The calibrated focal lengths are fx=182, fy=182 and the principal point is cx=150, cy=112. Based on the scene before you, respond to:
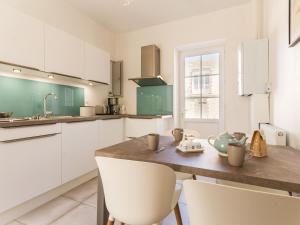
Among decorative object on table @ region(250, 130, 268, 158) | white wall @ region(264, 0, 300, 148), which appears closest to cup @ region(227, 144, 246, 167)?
decorative object on table @ region(250, 130, 268, 158)

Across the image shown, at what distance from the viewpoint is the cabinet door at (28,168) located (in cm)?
158

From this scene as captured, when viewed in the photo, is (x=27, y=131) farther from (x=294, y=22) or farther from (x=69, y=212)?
(x=294, y=22)

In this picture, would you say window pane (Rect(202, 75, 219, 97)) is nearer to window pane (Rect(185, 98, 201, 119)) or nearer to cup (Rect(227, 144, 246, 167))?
window pane (Rect(185, 98, 201, 119))

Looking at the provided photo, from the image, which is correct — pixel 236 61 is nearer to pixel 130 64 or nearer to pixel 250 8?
pixel 250 8

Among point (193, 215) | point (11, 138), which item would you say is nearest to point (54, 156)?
point (11, 138)

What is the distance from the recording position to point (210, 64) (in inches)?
130

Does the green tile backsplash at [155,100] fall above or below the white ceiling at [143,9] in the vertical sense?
below

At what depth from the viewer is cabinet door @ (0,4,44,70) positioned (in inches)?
69.7

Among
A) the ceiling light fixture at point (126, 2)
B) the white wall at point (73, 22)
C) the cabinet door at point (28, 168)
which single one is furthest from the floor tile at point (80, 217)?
the ceiling light fixture at point (126, 2)

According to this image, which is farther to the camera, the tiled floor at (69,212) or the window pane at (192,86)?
the window pane at (192,86)

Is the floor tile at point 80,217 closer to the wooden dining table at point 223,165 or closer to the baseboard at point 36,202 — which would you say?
the baseboard at point 36,202

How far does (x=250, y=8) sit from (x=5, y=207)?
155 inches

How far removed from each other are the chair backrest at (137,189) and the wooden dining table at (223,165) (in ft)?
0.36

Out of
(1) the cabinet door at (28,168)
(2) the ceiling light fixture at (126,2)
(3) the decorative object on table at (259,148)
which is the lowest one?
(1) the cabinet door at (28,168)
